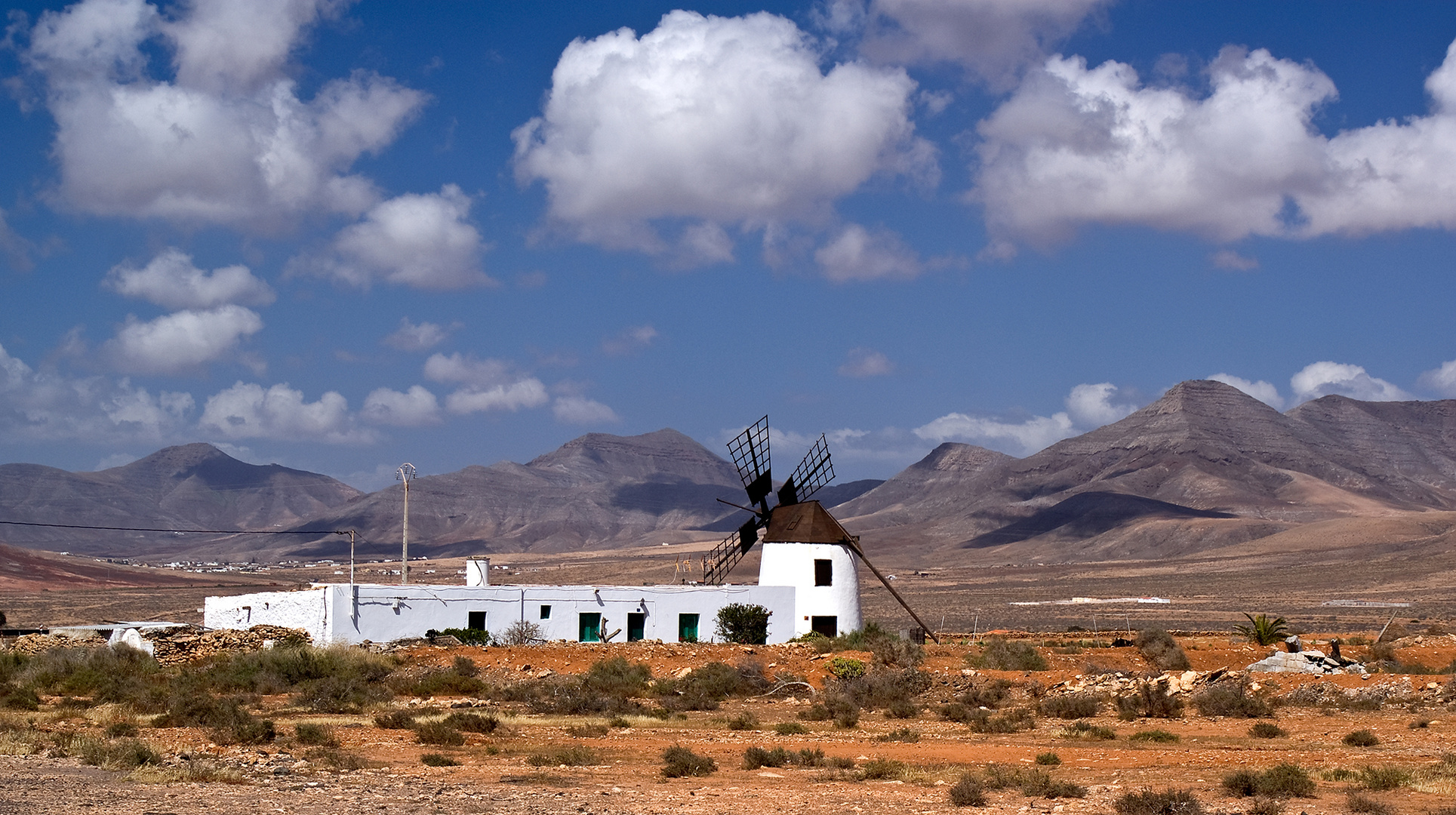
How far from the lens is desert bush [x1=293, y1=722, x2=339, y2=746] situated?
1842cm

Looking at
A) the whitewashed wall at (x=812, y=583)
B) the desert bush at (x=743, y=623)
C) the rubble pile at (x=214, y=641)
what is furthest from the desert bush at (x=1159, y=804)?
the whitewashed wall at (x=812, y=583)

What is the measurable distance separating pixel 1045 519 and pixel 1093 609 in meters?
90.4

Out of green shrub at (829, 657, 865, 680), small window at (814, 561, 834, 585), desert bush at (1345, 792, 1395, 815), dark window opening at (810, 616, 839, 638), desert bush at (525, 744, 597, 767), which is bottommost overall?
desert bush at (1345, 792, 1395, 815)

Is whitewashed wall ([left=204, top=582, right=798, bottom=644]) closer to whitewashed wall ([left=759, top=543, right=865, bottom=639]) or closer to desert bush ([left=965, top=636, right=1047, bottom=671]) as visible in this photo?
whitewashed wall ([left=759, top=543, right=865, bottom=639])

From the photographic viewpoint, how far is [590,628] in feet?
111

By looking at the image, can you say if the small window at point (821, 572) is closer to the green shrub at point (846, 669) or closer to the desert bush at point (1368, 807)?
the green shrub at point (846, 669)

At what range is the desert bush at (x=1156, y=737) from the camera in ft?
63.2

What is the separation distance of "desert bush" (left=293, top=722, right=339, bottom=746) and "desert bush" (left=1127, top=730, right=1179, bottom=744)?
451 inches

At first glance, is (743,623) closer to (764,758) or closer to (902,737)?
(902,737)

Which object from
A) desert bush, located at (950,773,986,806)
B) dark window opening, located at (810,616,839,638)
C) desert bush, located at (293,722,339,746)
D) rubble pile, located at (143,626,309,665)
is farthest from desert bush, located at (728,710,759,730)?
dark window opening, located at (810,616,839,638)

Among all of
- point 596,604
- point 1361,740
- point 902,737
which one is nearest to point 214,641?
point 596,604

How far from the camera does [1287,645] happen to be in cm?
3047

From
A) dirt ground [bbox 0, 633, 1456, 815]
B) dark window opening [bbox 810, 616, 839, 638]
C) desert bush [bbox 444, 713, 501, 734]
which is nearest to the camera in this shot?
dirt ground [bbox 0, 633, 1456, 815]

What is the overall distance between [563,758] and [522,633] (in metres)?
16.0
